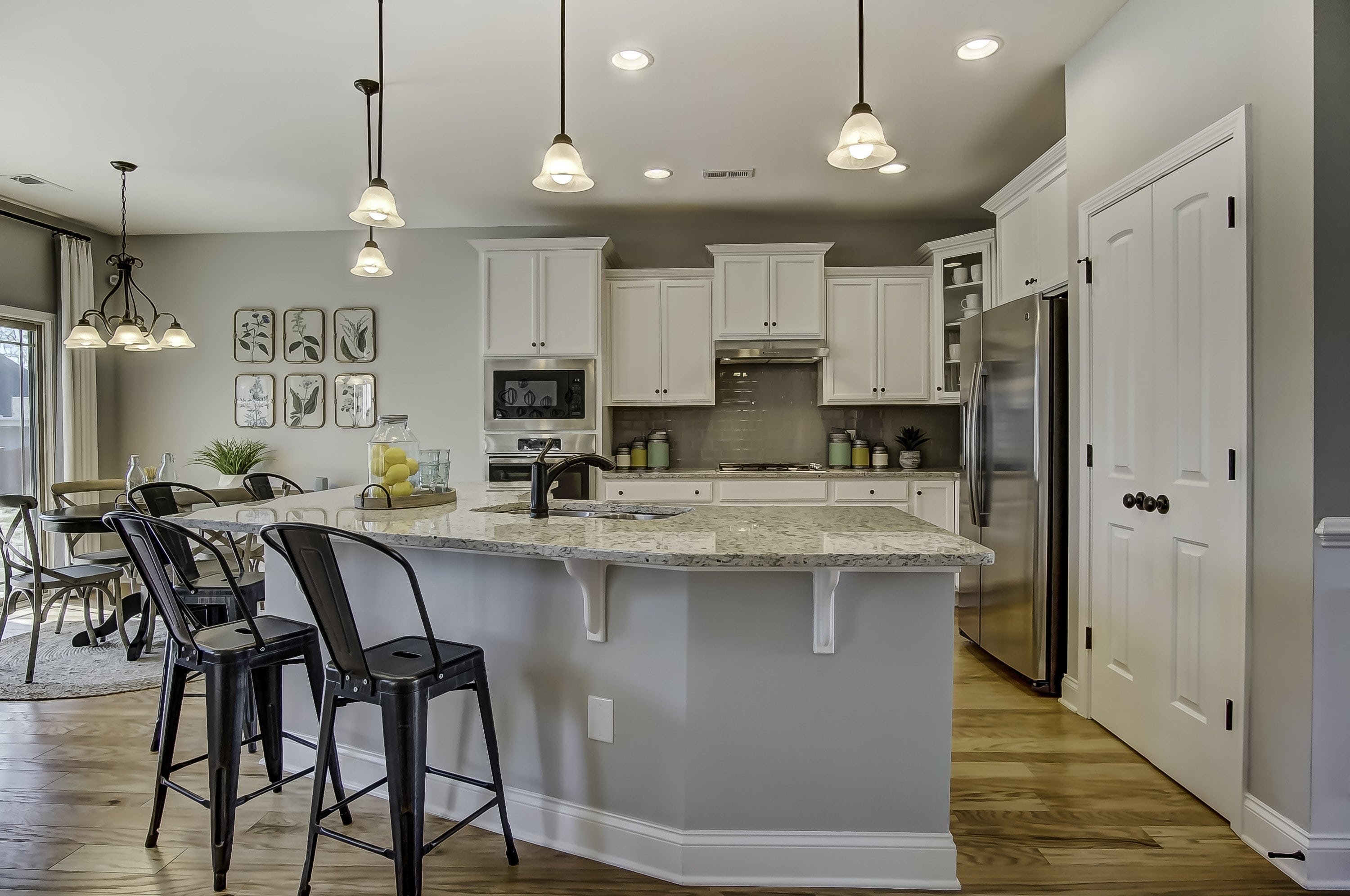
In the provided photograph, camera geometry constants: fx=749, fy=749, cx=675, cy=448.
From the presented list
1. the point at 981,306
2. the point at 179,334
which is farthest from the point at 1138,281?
the point at 179,334

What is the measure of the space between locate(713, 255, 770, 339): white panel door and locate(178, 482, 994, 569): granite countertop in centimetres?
260

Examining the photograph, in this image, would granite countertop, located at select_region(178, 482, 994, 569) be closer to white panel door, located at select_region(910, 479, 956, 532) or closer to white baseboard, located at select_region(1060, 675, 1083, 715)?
white baseboard, located at select_region(1060, 675, 1083, 715)

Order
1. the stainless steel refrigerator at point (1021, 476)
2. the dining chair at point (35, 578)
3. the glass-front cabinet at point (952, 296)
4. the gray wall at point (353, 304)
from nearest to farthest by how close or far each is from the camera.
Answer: the stainless steel refrigerator at point (1021, 476), the dining chair at point (35, 578), the glass-front cabinet at point (952, 296), the gray wall at point (353, 304)

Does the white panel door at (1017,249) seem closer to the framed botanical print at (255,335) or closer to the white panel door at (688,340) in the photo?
the white panel door at (688,340)

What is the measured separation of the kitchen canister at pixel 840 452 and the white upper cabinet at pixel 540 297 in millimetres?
1791

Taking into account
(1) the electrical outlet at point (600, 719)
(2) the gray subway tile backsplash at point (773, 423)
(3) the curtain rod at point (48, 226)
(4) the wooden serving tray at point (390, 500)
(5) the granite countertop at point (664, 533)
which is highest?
(3) the curtain rod at point (48, 226)

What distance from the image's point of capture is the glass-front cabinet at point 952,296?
4.74 meters

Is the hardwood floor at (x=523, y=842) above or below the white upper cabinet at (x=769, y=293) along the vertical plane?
below

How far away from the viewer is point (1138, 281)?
8.33 feet

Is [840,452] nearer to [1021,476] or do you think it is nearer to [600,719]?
[1021,476]

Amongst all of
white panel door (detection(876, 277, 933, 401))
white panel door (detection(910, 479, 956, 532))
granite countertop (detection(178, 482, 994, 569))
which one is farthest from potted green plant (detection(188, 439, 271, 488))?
white panel door (detection(910, 479, 956, 532))

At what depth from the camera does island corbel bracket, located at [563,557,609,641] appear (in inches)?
74.9

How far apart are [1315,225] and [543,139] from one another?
321 cm

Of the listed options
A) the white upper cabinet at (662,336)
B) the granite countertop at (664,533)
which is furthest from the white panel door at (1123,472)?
the white upper cabinet at (662,336)
